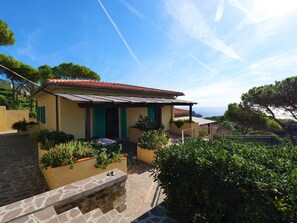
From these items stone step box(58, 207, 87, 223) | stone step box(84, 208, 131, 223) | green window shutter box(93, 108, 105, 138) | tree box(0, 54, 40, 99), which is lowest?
stone step box(84, 208, 131, 223)

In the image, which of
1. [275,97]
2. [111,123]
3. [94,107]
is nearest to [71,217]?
[94,107]

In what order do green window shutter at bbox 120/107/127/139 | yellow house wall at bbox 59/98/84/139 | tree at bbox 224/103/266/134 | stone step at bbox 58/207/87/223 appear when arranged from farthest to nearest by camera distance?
tree at bbox 224/103/266/134, green window shutter at bbox 120/107/127/139, yellow house wall at bbox 59/98/84/139, stone step at bbox 58/207/87/223

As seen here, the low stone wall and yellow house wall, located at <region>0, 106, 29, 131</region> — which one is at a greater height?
yellow house wall, located at <region>0, 106, 29, 131</region>

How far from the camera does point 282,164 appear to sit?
2451mm

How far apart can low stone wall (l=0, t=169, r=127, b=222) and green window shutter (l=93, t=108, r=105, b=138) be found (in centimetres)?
623

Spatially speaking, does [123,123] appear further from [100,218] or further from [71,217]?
[71,217]

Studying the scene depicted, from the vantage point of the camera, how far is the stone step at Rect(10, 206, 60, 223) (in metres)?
2.60

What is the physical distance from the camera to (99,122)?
10.1 metres

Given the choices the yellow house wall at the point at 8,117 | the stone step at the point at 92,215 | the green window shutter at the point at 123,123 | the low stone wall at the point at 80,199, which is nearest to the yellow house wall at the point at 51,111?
the green window shutter at the point at 123,123

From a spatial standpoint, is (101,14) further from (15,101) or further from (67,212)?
(15,101)

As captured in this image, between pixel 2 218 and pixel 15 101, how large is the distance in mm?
28244

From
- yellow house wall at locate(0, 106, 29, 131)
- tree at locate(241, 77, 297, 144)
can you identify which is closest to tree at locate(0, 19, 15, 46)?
yellow house wall at locate(0, 106, 29, 131)

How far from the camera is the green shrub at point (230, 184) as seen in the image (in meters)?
1.86

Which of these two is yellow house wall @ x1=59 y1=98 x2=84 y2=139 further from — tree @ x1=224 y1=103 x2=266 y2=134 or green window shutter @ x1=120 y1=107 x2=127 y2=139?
tree @ x1=224 y1=103 x2=266 y2=134
